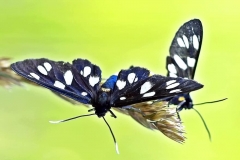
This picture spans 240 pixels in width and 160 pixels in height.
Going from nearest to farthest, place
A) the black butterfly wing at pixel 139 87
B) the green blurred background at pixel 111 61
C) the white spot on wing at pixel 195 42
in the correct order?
the black butterfly wing at pixel 139 87 < the white spot on wing at pixel 195 42 < the green blurred background at pixel 111 61

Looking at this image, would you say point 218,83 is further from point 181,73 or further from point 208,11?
point 181,73

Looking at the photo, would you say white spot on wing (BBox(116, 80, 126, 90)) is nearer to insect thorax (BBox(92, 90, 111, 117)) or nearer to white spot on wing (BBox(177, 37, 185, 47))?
insect thorax (BBox(92, 90, 111, 117))

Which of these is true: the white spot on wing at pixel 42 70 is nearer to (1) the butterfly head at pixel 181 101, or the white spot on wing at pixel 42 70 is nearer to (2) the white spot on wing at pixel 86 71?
(2) the white spot on wing at pixel 86 71

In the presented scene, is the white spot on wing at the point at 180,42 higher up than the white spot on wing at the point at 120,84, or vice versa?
the white spot on wing at the point at 180,42

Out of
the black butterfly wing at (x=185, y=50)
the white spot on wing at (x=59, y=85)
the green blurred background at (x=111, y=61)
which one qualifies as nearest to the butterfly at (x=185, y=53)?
the black butterfly wing at (x=185, y=50)

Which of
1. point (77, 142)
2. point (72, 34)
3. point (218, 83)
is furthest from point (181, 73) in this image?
point (72, 34)

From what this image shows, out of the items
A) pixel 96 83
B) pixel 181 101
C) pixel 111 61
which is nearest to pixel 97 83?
pixel 96 83

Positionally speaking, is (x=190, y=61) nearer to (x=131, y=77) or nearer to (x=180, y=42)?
(x=180, y=42)
